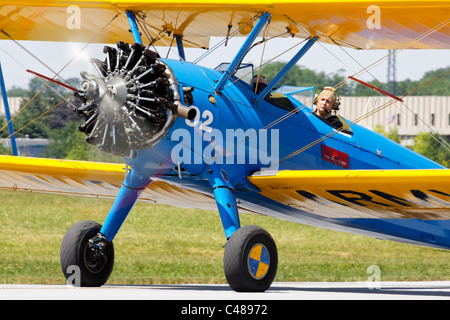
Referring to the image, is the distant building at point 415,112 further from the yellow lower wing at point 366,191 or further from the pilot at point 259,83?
the pilot at point 259,83

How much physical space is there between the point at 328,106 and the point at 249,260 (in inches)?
105

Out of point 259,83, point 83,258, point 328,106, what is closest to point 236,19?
point 259,83

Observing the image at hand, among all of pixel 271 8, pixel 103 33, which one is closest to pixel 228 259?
pixel 271 8

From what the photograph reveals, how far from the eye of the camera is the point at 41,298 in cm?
655

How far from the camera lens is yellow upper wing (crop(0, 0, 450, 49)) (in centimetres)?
787

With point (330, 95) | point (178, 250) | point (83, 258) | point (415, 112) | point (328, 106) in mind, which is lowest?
point (178, 250)

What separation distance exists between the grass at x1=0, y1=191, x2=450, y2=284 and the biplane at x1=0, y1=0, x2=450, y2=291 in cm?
191

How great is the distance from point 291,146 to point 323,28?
132 centimetres

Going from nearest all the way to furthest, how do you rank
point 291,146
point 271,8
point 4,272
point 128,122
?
point 128,122
point 271,8
point 291,146
point 4,272

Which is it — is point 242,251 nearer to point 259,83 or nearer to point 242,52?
point 242,52

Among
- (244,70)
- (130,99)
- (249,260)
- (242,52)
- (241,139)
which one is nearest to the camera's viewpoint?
(130,99)

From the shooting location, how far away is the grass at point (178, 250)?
38.9 feet

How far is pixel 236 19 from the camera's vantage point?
8586 millimetres

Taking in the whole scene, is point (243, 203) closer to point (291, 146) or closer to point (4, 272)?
point (291, 146)
